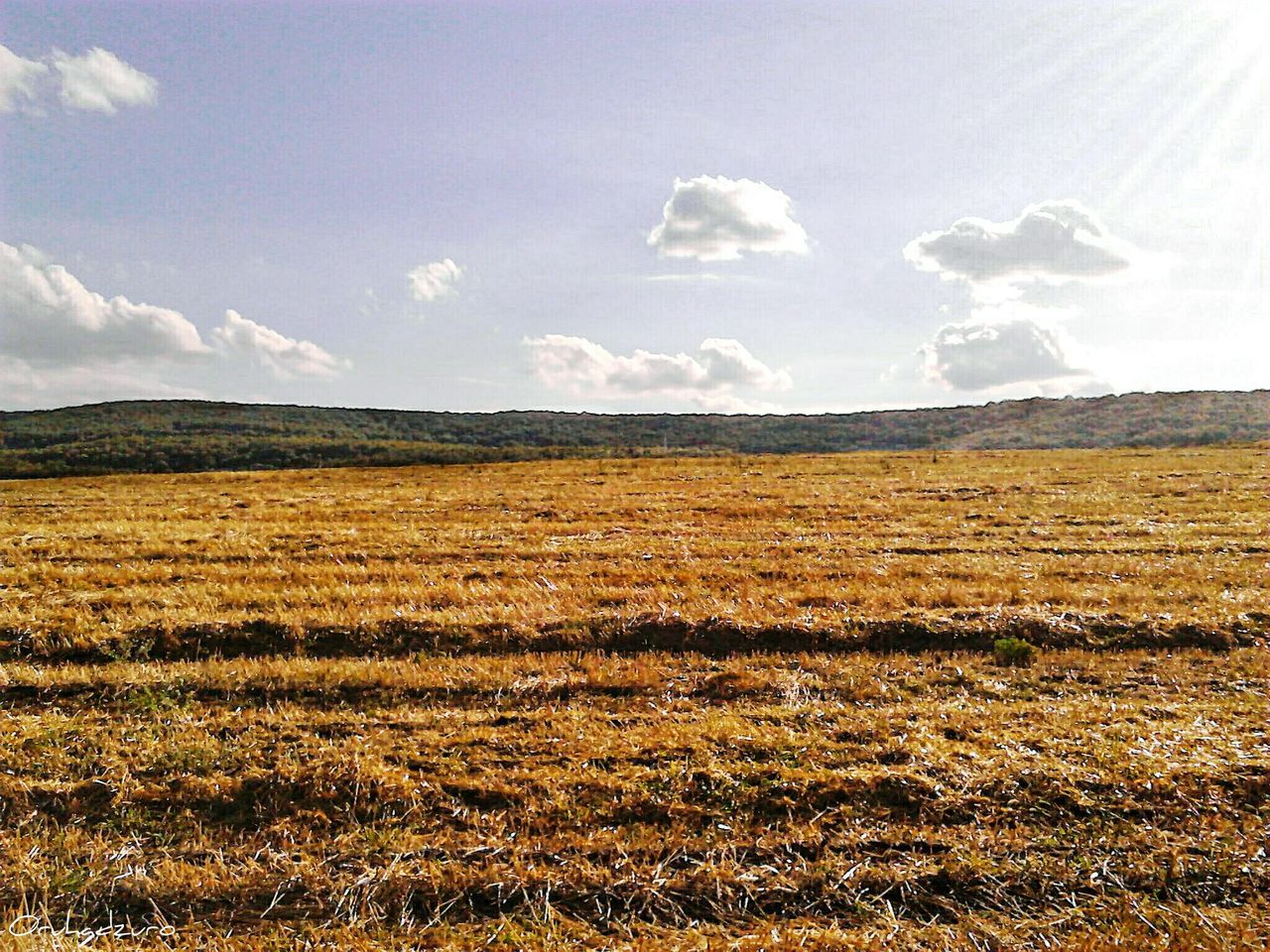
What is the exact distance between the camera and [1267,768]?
6.96 m

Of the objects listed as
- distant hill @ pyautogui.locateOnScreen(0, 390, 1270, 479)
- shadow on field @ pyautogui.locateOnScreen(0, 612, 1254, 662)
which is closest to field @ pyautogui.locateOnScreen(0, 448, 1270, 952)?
shadow on field @ pyautogui.locateOnScreen(0, 612, 1254, 662)

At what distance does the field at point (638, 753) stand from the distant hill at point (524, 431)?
7841 cm

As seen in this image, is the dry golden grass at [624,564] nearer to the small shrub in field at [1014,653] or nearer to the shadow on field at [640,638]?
the shadow on field at [640,638]

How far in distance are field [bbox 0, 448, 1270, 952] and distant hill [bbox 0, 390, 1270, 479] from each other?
78409 millimetres

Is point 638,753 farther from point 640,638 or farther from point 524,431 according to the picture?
point 524,431

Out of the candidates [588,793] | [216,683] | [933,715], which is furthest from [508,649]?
[933,715]

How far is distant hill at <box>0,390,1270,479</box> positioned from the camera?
9544 cm

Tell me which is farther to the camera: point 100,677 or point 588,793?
point 100,677

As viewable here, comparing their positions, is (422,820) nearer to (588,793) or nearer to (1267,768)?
(588,793)

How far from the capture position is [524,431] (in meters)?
152

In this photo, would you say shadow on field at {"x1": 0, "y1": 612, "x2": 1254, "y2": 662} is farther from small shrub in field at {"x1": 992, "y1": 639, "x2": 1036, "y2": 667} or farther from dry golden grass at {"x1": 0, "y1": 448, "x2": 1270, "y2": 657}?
small shrub in field at {"x1": 992, "y1": 639, "x2": 1036, "y2": 667}

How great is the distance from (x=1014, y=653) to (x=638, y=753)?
21.8 ft

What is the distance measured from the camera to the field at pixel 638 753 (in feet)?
17.3

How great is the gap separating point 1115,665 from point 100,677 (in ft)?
46.2
